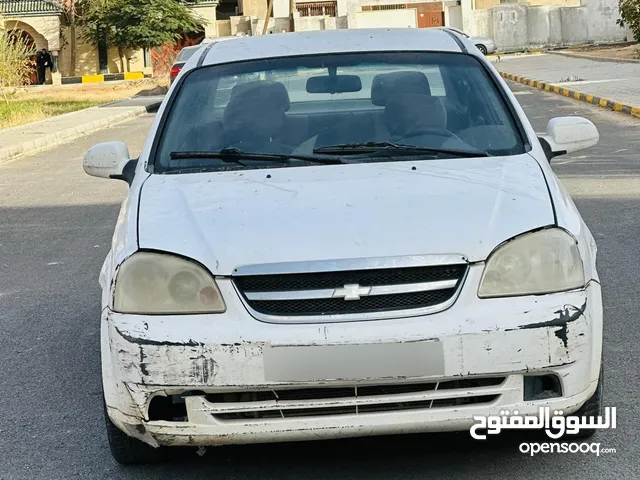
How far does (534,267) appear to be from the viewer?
3.70 meters

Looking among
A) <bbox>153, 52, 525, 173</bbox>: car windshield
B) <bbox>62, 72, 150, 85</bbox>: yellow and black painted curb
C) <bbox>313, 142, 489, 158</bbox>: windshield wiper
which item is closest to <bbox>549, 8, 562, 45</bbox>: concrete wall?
<bbox>62, 72, 150, 85</bbox>: yellow and black painted curb

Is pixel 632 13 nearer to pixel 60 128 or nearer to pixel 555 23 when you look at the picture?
pixel 555 23

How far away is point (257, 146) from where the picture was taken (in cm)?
479

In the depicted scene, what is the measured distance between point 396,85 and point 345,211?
1.49 metres

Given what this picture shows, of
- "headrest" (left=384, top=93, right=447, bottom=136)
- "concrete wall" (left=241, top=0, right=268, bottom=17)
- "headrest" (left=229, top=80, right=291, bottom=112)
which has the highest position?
"concrete wall" (left=241, top=0, right=268, bottom=17)

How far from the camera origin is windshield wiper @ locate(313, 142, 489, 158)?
4582 mm

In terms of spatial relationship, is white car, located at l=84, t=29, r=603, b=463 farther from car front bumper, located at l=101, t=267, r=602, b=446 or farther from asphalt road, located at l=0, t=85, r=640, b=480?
asphalt road, located at l=0, t=85, r=640, b=480

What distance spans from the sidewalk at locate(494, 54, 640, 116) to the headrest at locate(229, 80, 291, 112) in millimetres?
13392

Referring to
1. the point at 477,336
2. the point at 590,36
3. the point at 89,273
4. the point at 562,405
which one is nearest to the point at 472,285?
the point at 477,336

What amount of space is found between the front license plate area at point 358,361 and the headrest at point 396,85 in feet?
6.04

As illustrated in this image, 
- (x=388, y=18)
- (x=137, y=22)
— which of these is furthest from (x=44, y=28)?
(x=388, y=18)

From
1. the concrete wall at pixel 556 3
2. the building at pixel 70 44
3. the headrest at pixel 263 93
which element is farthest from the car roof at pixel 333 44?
the concrete wall at pixel 556 3

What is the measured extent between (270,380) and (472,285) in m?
0.71

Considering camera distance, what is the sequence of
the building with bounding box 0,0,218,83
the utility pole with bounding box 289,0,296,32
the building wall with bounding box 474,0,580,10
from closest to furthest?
the building with bounding box 0,0,218,83 → the utility pole with bounding box 289,0,296,32 → the building wall with bounding box 474,0,580,10
